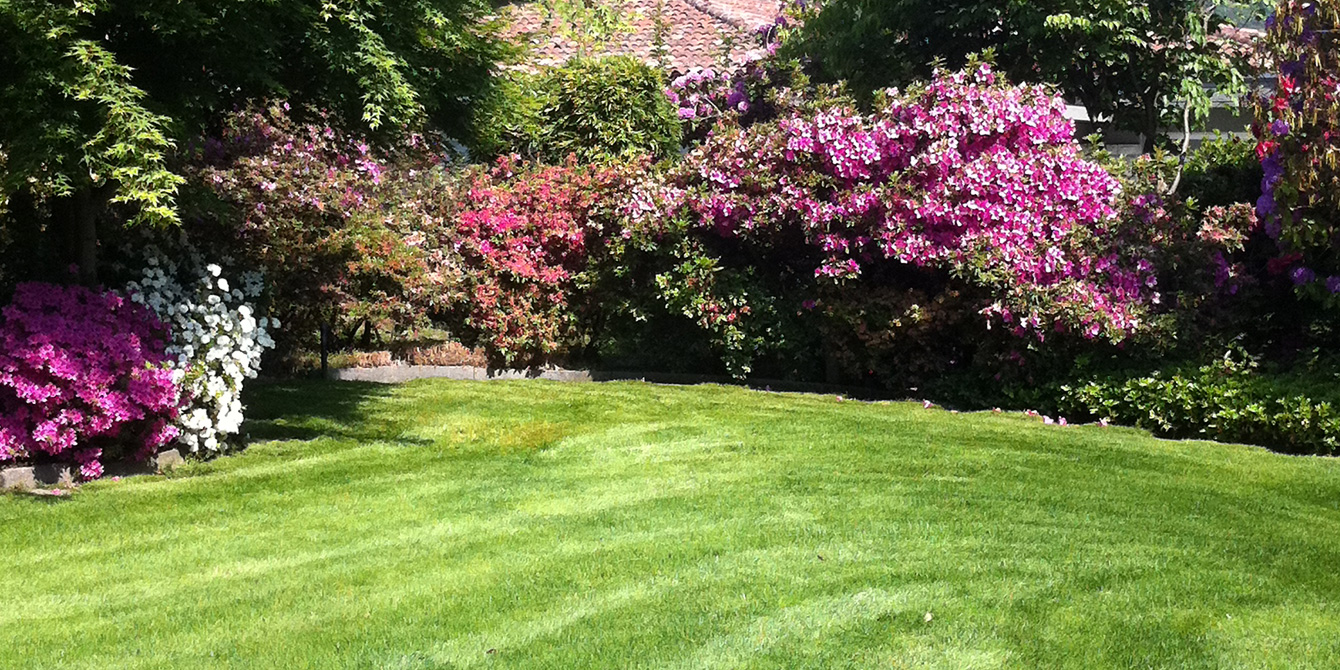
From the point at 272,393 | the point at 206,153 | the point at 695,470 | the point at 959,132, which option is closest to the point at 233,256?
the point at 206,153

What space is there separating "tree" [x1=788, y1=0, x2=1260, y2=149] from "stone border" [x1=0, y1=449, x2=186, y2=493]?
9948 millimetres

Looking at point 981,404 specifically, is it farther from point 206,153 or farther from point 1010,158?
point 206,153

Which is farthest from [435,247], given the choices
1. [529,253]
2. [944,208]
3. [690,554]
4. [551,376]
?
[690,554]

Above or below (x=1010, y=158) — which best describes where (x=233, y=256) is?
below

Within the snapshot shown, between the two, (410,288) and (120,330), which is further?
(410,288)

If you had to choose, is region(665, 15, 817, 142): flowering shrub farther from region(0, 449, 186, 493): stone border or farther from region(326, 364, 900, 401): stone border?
region(0, 449, 186, 493): stone border

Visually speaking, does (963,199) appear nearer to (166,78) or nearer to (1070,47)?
(1070,47)

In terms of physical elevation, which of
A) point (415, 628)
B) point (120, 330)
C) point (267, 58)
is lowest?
point (415, 628)

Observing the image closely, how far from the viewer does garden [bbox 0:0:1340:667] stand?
4.96 m

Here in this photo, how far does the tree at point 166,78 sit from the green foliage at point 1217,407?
565cm

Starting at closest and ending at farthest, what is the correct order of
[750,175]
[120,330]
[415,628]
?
[415,628]
[120,330]
[750,175]

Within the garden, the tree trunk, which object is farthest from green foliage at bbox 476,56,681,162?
the tree trunk

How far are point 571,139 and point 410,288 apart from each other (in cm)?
430

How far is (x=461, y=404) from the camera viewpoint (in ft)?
34.3
